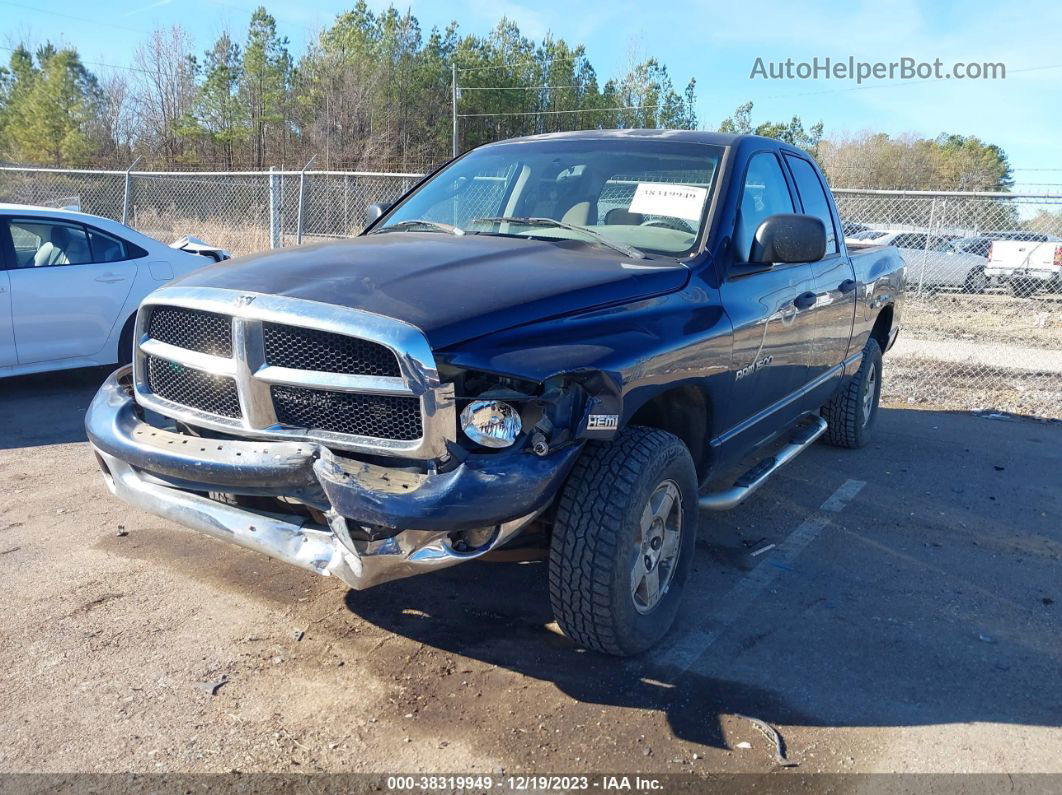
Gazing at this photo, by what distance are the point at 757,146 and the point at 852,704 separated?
8.78ft

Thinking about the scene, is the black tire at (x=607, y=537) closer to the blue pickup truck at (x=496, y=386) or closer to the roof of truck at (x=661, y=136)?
the blue pickup truck at (x=496, y=386)

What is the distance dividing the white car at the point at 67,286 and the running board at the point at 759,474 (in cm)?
521

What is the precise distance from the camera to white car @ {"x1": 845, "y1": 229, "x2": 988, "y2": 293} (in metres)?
17.4

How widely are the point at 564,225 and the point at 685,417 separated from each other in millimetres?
1006

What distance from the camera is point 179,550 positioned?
4.08m

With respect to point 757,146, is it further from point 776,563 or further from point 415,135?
point 415,135

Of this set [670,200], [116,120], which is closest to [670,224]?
[670,200]

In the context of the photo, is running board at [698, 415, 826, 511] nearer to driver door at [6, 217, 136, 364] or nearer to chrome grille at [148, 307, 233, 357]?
chrome grille at [148, 307, 233, 357]

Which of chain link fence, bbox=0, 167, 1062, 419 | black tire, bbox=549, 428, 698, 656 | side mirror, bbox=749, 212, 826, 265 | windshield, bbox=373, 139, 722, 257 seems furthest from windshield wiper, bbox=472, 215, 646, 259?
chain link fence, bbox=0, 167, 1062, 419

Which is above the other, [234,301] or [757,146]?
[757,146]

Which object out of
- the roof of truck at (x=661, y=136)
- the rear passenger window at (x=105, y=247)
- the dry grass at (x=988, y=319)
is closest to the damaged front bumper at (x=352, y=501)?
the roof of truck at (x=661, y=136)

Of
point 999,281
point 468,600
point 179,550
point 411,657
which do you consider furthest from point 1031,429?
point 999,281

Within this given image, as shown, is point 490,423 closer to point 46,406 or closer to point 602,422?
point 602,422

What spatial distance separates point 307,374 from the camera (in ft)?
8.89
